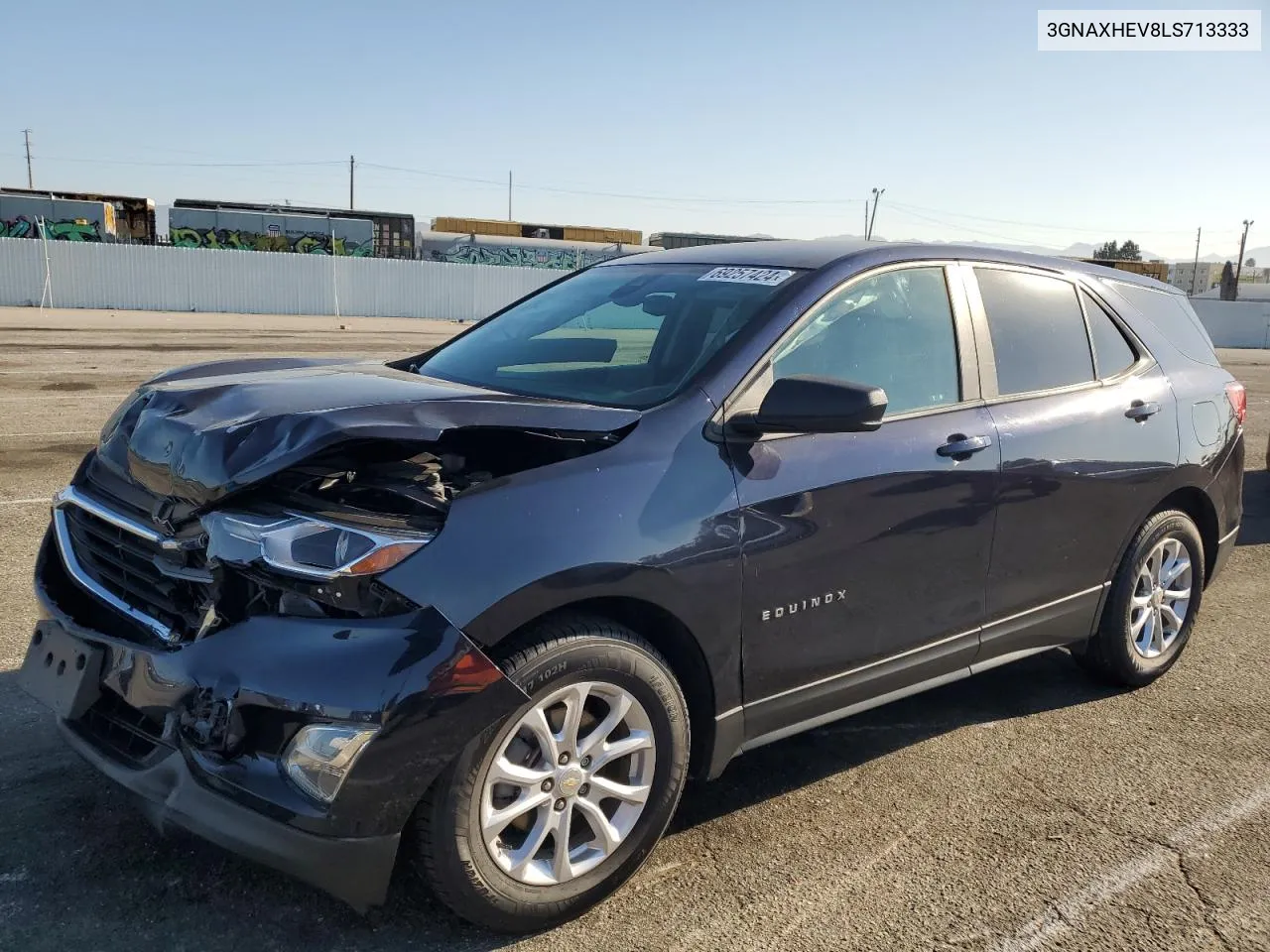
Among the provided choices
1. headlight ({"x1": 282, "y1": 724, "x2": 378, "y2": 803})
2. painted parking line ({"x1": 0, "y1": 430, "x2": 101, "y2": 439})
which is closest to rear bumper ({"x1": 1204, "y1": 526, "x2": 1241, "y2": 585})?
headlight ({"x1": 282, "y1": 724, "x2": 378, "y2": 803})

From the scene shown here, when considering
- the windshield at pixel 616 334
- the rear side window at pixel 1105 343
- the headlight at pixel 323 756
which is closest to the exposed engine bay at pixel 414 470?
the windshield at pixel 616 334

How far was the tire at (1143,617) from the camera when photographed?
14.2ft

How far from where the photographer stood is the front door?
3.04 metres

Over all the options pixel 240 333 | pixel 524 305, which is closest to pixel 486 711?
pixel 524 305

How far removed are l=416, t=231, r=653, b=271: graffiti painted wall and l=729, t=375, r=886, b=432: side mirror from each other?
45.9 metres

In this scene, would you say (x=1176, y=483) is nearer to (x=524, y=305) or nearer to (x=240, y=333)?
(x=524, y=305)

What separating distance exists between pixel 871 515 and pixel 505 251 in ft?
158

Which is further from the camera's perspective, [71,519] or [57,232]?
[57,232]

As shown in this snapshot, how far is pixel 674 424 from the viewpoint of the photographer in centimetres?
292

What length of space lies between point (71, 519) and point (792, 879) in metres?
2.41

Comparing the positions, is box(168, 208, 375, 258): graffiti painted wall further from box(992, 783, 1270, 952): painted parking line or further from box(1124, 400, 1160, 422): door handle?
box(992, 783, 1270, 952): painted parking line

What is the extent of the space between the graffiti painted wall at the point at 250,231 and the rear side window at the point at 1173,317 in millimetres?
42304

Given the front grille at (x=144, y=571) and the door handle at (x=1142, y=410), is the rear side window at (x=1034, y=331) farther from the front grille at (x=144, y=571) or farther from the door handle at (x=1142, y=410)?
the front grille at (x=144, y=571)

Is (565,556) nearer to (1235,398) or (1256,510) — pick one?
(1235,398)
